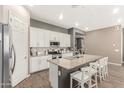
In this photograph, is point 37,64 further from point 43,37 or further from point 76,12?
point 76,12

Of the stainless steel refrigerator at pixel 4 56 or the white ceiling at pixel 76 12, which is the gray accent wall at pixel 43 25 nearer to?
the white ceiling at pixel 76 12

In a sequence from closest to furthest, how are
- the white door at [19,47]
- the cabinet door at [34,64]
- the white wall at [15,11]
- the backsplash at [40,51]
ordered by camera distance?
the white wall at [15,11], the white door at [19,47], the cabinet door at [34,64], the backsplash at [40,51]

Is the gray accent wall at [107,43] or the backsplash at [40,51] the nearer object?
the backsplash at [40,51]

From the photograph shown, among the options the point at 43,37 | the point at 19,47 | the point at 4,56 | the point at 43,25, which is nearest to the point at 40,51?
the point at 43,37

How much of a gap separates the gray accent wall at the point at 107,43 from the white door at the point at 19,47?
5168 mm

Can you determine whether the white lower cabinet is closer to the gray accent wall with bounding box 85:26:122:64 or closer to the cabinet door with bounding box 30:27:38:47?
the cabinet door with bounding box 30:27:38:47

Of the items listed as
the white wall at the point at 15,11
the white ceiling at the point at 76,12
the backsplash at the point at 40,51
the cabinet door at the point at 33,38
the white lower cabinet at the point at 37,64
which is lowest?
the white lower cabinet at the point at 37,64

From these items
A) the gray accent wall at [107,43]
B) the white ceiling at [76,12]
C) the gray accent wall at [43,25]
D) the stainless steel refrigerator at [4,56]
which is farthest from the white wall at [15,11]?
the gray accent wall at [107,43]

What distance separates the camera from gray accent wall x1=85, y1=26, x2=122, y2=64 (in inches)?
204

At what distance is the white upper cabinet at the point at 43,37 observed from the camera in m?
3.77

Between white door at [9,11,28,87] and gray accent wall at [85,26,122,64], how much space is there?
5.17 metres

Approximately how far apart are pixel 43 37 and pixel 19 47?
5.59ft

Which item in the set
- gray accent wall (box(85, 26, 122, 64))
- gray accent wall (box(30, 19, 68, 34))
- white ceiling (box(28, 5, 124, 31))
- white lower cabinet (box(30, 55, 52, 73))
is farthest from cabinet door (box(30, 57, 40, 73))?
gray accent wall (box(85, 26, 122, 64))
